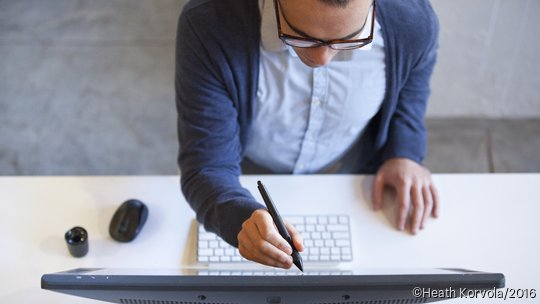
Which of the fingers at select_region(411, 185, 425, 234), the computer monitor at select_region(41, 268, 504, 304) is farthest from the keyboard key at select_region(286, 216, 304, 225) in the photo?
the computer monitor at select_region(41, 268, 504, 304)

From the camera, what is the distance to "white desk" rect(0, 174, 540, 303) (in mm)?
1312

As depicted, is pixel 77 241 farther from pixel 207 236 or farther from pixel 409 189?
pixel 409 189

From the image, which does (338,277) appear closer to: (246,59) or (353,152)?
(246,59)

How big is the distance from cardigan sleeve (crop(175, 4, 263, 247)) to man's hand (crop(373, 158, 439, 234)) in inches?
13.6

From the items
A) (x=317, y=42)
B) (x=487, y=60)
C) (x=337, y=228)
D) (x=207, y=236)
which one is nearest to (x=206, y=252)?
(x=207, y=236)

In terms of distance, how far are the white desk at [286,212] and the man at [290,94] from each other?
56 mm

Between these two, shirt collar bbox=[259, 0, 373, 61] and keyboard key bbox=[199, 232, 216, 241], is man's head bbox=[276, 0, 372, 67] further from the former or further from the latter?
keyboard key bbox=[199, 232, 216, 241]

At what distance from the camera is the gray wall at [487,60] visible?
2049mm

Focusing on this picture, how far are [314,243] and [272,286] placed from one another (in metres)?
0.35

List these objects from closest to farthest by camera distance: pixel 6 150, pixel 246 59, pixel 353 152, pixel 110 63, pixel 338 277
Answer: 1. pixel 338 277
2. pixel 246 59
3. pixel 353 152
4. pixel 6 150
5. pixel 110 63

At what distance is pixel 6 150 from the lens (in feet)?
8.27

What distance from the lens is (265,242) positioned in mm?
1050

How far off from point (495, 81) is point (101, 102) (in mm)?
1582

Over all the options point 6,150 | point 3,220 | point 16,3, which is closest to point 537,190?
point 3,220
